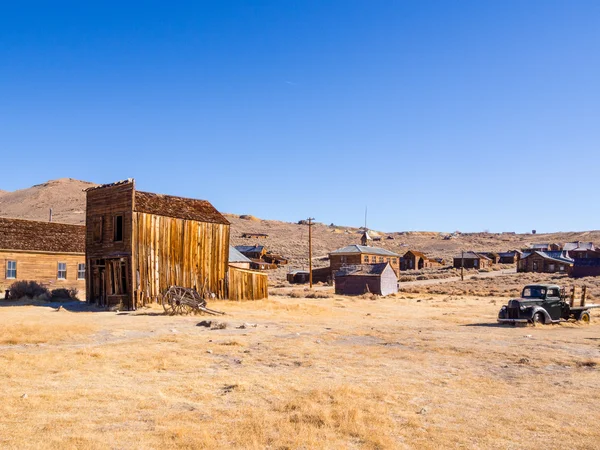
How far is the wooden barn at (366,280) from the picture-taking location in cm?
4844

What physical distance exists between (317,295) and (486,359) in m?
31.8

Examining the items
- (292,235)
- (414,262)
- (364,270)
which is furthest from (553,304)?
(292,235)

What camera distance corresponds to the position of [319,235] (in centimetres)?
13788

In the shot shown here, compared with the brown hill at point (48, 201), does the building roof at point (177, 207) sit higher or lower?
lower

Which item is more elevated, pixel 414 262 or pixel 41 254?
pixel 41 254

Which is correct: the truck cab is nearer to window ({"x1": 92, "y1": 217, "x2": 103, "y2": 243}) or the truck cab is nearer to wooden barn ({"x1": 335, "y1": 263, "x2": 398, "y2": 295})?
window ({"x1": 92, "y1": 217, "x2": 103, "y2": 243})

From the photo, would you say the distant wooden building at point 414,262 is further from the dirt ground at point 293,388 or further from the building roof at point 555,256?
the dirt ground at point 293,388

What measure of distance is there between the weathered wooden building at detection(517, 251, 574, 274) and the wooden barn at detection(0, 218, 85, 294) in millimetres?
64836

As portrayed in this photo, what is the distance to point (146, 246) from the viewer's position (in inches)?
1179

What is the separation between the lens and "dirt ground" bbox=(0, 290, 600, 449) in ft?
25.9

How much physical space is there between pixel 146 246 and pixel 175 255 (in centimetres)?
206

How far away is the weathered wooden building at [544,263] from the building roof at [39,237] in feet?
212

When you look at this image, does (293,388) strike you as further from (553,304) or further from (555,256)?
(555,256)

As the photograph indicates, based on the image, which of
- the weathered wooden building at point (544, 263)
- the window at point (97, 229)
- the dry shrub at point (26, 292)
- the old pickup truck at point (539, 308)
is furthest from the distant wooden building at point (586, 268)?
the dry shrub at point (26, 292)
